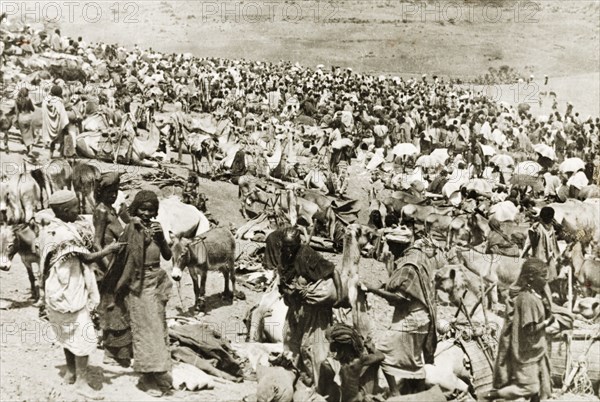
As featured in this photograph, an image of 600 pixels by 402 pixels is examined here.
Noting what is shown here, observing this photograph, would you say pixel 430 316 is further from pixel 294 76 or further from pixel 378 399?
pixel 294 76

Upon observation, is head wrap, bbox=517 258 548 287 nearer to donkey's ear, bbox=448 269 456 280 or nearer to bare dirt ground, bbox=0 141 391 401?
bare dirt ground, bbox=0 141 391 401

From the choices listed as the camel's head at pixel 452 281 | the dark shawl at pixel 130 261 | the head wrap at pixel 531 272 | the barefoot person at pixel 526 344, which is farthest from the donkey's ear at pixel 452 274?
the dark shawl at pixel 130 261

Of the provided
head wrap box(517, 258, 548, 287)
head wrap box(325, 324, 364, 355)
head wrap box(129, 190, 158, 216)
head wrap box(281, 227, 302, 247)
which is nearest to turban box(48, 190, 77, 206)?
head wrap box(129, 190, 158, 216)

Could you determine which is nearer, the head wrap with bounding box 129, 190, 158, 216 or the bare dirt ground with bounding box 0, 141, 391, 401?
the head wrap with bounding box 129, 190, 158, 216

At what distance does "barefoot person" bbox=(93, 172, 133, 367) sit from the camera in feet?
23.9

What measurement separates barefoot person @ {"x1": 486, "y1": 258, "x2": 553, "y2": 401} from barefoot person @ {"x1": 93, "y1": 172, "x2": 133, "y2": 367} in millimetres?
3810

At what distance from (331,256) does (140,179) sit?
4.87m

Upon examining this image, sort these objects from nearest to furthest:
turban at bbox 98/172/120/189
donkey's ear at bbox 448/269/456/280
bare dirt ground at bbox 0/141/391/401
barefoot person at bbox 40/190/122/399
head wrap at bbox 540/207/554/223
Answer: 1. barefoot person at bbox 40/190/122/399
2. bare dirt ground at bbox 0/141/391/401
3. turban at bbox 98/172/120/189
4. head wrap at bbox 540/207/554/223
5. donkey's ear at bbox 448/269/456/280

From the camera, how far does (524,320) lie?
6.96 m

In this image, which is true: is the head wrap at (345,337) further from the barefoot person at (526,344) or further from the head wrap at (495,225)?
the head wrap at (495,225)

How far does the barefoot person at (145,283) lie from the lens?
22.4ft

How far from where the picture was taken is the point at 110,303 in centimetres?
725

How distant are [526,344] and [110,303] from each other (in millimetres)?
4109

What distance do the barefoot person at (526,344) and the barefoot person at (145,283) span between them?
10.9 ft
